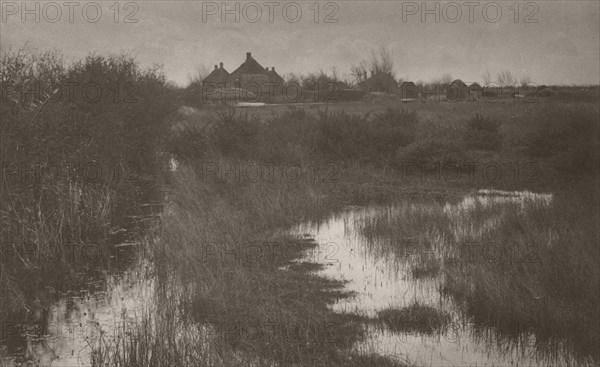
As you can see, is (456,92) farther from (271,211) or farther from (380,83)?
(271,211)

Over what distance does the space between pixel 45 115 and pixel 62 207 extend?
5.95 ft

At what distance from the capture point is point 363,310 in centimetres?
909

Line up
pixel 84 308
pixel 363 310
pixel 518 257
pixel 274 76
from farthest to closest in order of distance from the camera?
1. pixel 274 76
2. pixel 518 257
3. pixel 84 308
4. pixel 363 310

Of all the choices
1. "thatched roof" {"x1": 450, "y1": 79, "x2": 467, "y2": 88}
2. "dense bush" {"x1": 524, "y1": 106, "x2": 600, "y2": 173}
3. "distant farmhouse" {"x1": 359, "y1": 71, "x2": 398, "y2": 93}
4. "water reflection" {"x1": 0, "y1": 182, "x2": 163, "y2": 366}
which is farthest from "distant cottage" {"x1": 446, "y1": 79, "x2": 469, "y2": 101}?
"water reflection" {"x1": 0, "y1": 182, "x2": 163, "y2": 366}

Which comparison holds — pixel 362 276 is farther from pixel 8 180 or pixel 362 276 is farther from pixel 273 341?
pixel 8 180

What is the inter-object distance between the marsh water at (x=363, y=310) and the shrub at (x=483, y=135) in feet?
38.3

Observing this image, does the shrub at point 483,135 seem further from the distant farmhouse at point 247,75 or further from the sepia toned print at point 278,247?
the distant farmhouse at point 247,75

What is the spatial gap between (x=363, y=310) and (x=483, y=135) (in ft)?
59.2

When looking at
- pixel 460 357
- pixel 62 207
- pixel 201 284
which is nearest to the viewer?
pixel 460 357

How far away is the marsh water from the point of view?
7531 millimetres

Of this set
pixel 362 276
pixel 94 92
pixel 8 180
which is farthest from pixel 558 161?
pixel 8 180

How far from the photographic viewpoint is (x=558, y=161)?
20062 mm

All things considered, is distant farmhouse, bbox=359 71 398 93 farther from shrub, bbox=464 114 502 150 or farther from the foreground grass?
the foreground grass

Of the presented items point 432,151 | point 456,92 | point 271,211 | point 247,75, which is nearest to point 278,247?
point 271,211
